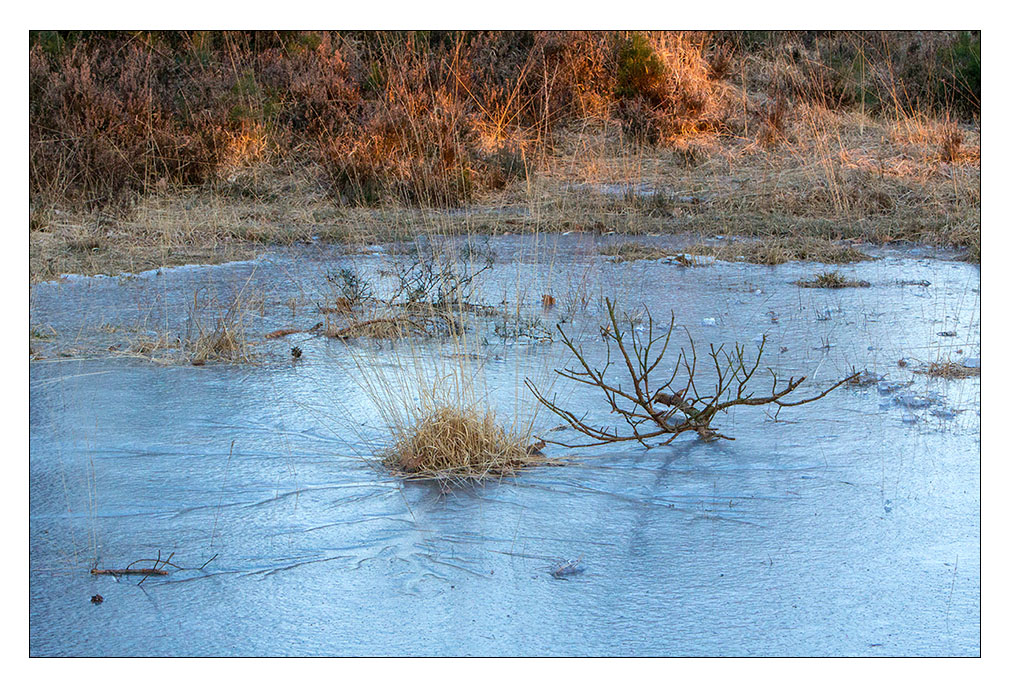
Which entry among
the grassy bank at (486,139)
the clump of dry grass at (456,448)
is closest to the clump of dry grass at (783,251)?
the grassy bank at (486,139)

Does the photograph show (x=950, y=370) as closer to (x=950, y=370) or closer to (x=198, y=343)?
(x=950, y=370)

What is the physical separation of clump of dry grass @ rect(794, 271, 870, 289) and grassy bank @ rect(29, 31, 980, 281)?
37.1 inches

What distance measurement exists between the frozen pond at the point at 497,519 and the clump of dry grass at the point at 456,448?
0.23 feet

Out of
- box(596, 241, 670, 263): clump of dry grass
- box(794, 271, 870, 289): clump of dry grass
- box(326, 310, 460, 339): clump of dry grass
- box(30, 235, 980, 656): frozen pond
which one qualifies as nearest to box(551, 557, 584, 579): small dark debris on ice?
box(30, 235, 980, 656): frozen pond

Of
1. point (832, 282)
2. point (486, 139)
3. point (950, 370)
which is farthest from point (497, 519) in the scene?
point (486, 139)

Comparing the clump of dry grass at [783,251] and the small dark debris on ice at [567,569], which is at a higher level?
the clump of dry grass at [783,251]

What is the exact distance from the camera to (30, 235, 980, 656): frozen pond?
7.44 feet

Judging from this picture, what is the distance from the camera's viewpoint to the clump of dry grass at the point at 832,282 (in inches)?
215

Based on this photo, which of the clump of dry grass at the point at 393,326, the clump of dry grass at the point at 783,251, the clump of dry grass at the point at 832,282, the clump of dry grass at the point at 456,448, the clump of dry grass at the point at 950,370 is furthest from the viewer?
the clump of dry grass at the point at 783,251

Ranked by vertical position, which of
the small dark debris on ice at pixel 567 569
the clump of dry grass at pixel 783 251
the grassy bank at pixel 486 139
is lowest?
the small dark debris on ice at pixel 567 569

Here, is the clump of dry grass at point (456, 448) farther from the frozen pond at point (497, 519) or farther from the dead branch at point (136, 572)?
the dead branch at point (136, 572)

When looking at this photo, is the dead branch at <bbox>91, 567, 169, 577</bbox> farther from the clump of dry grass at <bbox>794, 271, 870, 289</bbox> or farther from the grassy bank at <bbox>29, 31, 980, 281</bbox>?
the clump of dry grass at <bbox>794, 271, 870, 289</bbox>

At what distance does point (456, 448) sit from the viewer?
3086 millimetres

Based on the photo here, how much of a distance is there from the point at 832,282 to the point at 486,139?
172 inches
